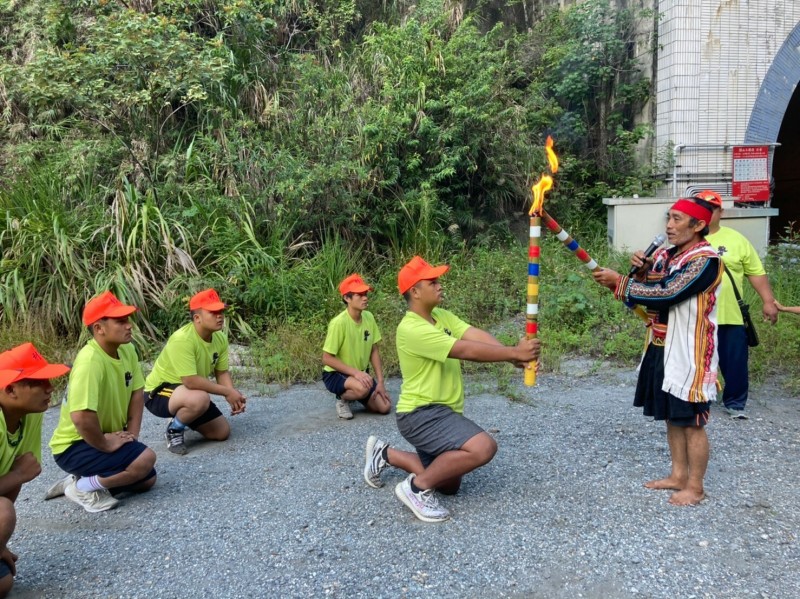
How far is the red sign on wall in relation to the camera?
9836mm

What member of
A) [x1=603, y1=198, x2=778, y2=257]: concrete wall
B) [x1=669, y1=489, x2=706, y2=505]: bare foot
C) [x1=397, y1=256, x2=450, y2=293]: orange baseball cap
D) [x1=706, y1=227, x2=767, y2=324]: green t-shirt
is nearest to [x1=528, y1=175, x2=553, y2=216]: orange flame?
[x1=397, y1=256, x2=450, y2=293]: orange baseball cap

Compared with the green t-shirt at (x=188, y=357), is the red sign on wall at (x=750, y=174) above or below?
above

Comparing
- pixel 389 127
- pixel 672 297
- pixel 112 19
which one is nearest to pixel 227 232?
pixel 389 127

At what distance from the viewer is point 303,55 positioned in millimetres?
10617

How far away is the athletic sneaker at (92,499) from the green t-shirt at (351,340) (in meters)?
2.12

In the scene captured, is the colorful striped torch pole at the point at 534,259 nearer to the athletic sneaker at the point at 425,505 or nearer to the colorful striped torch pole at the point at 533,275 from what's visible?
the colorful striped torch pole at the point at 533,275

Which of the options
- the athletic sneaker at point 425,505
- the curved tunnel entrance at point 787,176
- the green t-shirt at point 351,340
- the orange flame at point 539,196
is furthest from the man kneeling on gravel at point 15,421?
the curved tunnel entrance at point 787,176

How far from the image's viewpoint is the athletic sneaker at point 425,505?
12.1ft

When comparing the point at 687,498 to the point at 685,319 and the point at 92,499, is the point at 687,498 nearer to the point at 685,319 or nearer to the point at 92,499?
the point at 685,319

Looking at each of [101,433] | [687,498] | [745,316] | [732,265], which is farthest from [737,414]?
[101,433]

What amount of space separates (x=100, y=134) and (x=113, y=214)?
1.75m

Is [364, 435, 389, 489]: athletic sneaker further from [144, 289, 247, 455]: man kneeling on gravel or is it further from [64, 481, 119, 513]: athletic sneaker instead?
[64, 481, 119, 513]: athletic sneaker

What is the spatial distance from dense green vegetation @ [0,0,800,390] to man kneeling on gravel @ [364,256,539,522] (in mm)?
2949

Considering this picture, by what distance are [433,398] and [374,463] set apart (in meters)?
0.62
